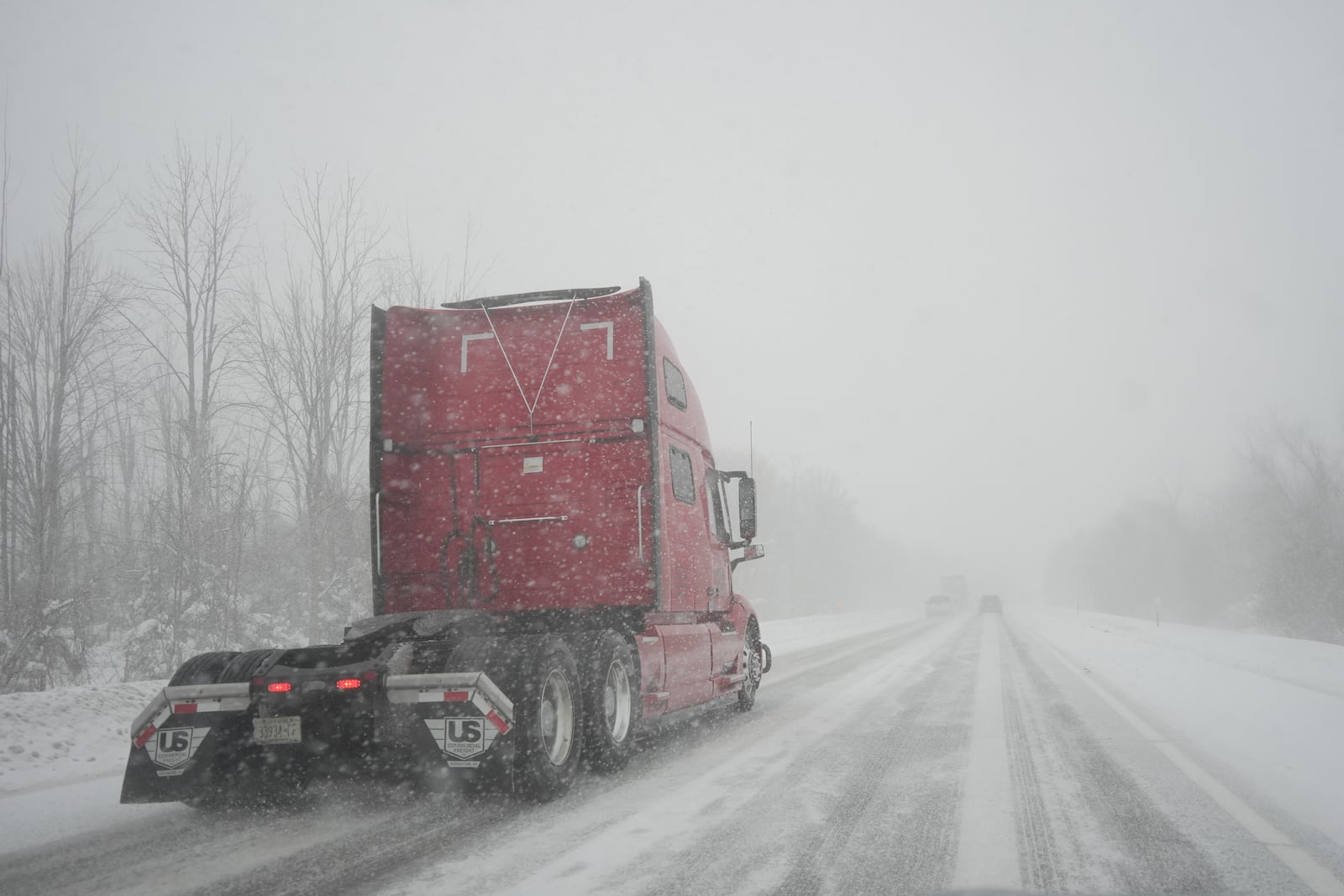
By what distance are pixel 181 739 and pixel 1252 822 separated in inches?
237

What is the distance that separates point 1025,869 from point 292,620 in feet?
54.8

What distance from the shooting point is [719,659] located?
8.94m

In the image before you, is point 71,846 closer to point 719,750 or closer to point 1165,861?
point 719,750

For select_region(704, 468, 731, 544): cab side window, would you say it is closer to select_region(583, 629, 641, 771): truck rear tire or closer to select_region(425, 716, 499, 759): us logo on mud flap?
select_region(583, 629, 641, 771): truck rear tire

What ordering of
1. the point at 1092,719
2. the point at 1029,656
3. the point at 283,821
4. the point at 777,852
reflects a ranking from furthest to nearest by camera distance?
the point at 1029,656 → the point at 1092,719 → the point at 283,821 → the point at 777,852

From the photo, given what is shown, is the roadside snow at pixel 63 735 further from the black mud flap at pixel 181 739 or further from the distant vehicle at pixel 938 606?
the distant vehicle at pixel 938 606

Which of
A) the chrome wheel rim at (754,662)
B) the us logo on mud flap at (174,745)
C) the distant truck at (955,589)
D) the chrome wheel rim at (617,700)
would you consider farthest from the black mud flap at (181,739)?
the distant truck at (955,589)

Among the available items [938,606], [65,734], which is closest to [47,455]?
[65,734]

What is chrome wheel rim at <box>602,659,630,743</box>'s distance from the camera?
6.18m

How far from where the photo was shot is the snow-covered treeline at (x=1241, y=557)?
4191 centimetres

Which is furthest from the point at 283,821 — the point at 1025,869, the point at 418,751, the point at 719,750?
the point at 1025,869

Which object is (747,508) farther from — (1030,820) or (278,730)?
(278,730)

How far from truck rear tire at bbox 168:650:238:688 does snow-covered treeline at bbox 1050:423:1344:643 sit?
45.1 metres

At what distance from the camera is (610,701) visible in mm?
6254
